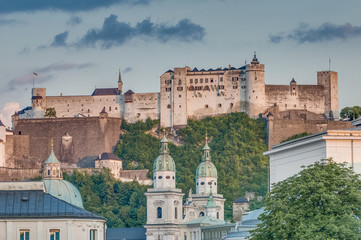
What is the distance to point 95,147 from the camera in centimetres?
15850

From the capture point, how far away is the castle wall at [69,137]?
15812cm

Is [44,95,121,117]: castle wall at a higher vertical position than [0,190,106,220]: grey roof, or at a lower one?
higher

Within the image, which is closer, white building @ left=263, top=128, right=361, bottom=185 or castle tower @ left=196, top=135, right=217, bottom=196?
white building @ left=263, top=128, right=361, bottom=185

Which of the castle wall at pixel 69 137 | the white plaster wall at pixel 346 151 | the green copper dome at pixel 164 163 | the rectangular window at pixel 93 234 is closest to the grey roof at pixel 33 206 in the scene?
the rectangular window at pixel 93 234

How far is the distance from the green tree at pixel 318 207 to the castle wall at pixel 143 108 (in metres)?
114

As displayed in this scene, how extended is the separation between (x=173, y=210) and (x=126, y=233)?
356 inches

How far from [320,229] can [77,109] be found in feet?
396

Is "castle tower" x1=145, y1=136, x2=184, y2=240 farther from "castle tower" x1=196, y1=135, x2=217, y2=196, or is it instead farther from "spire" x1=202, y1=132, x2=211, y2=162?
"spire" x1=202, y1=132, x2=211, y2=162

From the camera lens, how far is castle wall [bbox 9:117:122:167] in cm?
15812

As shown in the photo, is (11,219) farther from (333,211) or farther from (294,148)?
(333,211)

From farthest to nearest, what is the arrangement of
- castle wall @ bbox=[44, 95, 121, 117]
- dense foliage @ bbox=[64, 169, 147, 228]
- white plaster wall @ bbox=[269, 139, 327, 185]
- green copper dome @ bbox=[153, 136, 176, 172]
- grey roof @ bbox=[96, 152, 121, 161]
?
castle wall @ bbox=[44, 95, 121, 117] → grey roof @ bbox=[96, 152, 121, 161] → dense foliage @ bbox=[64, 169, 147, 228] → green copper dome @ bbox=[153, 136, 176, 172] → white plaster wall @ bbox=[269, 139, 327, 185]

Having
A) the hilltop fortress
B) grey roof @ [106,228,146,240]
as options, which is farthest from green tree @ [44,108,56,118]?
grey roof @ [106,228,146,240]

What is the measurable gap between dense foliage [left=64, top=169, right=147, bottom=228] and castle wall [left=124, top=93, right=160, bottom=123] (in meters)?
13.7

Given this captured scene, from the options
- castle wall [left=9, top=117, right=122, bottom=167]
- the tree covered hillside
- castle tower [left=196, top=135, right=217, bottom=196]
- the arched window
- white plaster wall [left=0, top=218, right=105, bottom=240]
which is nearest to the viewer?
white plaster wall [left=0, top=218, right=105, bottom=240]
